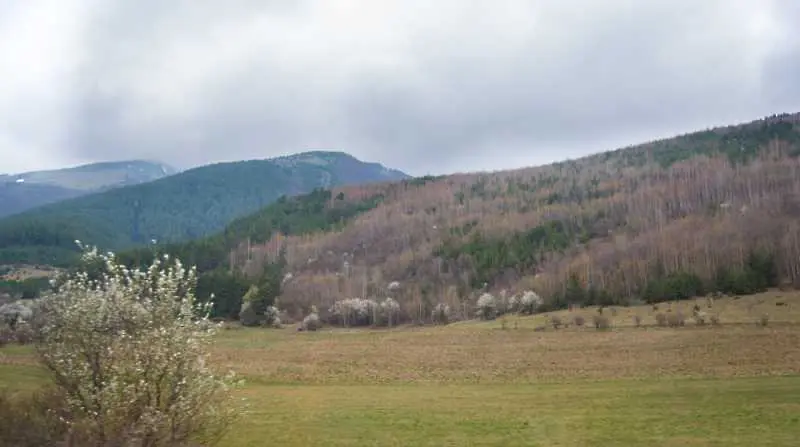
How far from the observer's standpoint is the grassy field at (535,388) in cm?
3156

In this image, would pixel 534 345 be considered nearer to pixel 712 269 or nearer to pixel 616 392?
pixel 616 392

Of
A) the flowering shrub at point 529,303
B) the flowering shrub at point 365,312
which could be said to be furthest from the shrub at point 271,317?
the flowering shrub at point 529,303

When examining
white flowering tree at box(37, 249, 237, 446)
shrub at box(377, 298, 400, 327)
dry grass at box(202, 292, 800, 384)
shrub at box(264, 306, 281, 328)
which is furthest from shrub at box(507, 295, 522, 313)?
white flowering tree at box(37, 249, 237, 446)

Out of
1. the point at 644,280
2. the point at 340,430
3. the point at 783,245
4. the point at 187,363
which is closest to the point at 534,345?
the point at 340,430

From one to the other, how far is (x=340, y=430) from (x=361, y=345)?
63.5m

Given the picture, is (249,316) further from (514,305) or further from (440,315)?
(514,305)

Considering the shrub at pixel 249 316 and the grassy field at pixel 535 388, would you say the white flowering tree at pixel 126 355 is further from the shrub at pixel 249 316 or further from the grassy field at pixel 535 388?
the shrub at pixel 249 316

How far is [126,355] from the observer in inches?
854

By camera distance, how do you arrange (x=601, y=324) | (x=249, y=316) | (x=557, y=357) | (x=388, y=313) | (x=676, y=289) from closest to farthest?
(x=557, y=357), (x=601, y=324), (x=676, y=289), (x=249, y=316), (x=388, y=313)

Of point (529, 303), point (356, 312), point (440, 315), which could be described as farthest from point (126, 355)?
point (356, 312)

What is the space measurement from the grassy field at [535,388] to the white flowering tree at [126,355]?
393 inches

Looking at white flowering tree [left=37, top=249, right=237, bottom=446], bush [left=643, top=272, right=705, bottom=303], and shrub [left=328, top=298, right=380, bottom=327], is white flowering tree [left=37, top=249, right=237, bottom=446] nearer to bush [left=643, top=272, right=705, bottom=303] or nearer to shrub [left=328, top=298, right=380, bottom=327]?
bush [left=643, top=272, right=705, bottom=303]

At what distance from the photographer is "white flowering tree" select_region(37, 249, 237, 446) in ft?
70.1

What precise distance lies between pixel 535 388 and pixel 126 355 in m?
33.1
